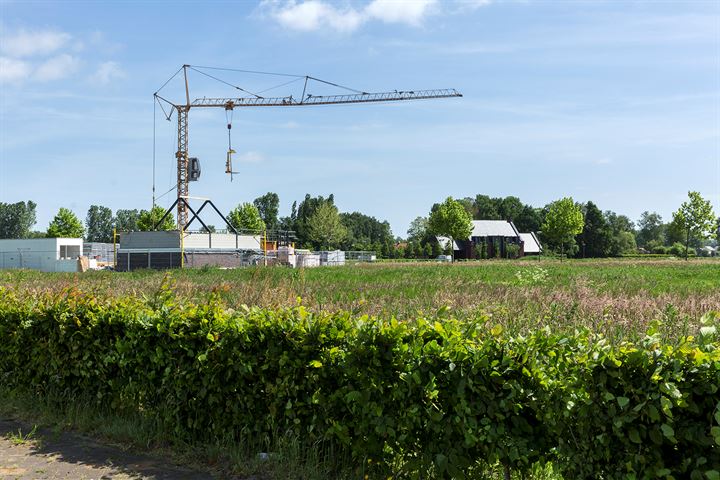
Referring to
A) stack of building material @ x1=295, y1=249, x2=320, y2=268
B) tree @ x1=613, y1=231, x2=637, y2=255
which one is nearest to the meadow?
stack of building material @ x1=295, y1=249, x2=320, y2=268

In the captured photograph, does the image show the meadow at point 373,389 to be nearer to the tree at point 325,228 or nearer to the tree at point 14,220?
the tree at point 325,228

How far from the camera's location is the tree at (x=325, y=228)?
309 feet

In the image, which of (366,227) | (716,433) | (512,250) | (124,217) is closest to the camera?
(716,433)

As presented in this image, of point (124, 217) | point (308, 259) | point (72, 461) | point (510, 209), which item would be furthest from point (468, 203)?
point (72, 461)

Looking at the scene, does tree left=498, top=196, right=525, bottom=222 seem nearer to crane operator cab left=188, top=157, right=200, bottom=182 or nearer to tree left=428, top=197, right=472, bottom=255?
tree left=428, top=197, right=472, bottom=255

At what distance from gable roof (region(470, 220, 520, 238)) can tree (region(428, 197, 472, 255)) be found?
44.8 feet

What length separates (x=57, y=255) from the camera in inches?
2153

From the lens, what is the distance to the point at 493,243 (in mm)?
99125

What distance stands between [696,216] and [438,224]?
34299 millimetres

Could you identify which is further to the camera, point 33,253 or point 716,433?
point 33,253

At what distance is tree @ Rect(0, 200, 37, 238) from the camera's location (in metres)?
140

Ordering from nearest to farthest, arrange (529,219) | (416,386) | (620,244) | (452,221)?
(416,386) < (452,221) < (620,244) < (529,219)

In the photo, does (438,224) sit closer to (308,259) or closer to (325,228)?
(325,228)

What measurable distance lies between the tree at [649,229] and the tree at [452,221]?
91878mm
